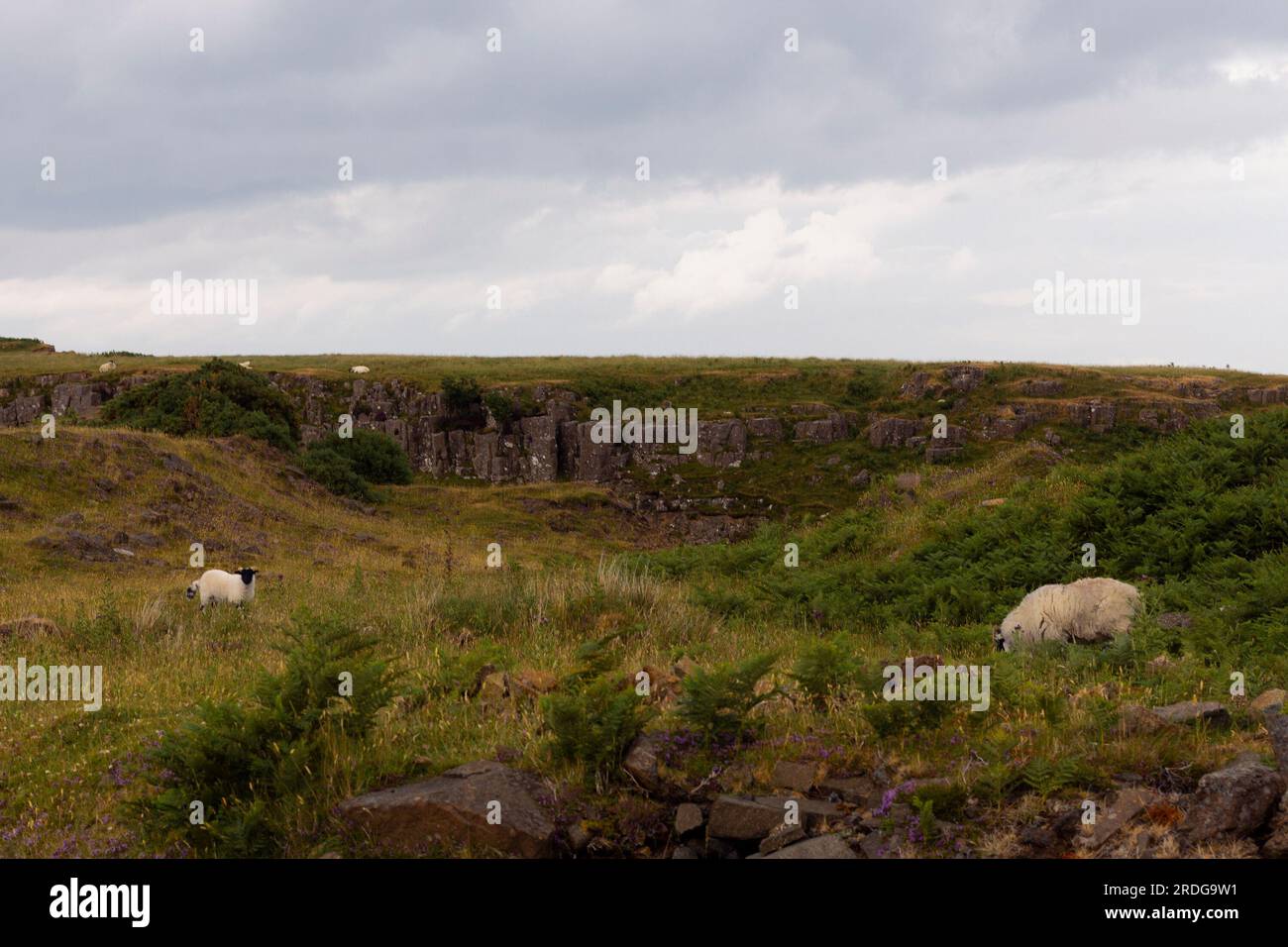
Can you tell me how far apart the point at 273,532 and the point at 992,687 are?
95.9 ft

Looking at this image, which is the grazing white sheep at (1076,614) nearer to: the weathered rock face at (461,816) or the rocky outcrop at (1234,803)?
the rocky outcrop at (1234,803)

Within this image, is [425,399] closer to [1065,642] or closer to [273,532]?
[273,532]


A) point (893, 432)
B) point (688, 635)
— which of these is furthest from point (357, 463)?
point (688, 635)

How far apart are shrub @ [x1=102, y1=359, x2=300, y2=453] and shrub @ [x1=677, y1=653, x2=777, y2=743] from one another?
4550 centimetres

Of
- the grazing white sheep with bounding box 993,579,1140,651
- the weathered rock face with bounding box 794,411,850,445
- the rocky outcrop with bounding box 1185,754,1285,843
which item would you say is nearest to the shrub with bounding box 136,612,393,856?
the rocky outcrop with bounding box 1185,754,1285,843

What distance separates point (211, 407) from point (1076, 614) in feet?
154

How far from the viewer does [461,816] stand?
5.88m

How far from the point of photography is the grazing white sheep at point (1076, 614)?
12.1m

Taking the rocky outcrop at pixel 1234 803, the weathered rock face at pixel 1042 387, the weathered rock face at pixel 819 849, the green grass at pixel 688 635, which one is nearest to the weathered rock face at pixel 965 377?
the weathered rock face at pixel 1042 387

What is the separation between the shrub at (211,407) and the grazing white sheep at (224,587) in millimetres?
31281

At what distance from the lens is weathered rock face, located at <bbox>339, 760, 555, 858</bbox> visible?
577 centimetres

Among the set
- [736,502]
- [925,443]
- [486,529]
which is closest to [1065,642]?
[486,529]

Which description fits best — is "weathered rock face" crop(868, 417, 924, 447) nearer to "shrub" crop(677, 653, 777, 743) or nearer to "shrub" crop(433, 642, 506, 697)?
"shrub" crop(433, 642, 506, 697)

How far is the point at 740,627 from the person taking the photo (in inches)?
544
